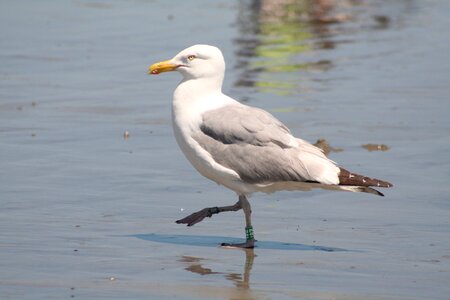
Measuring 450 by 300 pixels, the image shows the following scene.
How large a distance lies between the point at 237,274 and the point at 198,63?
71.9 inches

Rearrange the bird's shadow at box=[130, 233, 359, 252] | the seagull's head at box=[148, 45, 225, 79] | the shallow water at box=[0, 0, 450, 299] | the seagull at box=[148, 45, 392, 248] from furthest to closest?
the seagull's head at box=[148, 45, 225, 79]
the seagull at box=[148, 45, 392, 248]
the bird's shadow at box=[130, 233, 359, 252]
the shallow water at box=[0, 0, 450, 299]

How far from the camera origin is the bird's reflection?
21.4ft

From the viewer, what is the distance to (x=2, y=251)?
23.7 ft

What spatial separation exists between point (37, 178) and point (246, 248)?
7.59 ft

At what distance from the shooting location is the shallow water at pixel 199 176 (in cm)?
691

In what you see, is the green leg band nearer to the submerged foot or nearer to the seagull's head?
the submerged foot

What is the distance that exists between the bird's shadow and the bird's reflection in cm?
21

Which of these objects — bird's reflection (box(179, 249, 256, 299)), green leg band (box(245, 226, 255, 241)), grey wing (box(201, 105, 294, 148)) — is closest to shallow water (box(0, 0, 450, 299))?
bird's reflection (box(179, 249, 256, 299))

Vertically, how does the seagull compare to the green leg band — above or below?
above

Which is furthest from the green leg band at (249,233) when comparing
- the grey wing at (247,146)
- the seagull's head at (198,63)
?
the seagull's head at (198,63)

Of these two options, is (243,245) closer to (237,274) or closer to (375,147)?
(237,274)

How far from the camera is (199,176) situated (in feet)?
32.0

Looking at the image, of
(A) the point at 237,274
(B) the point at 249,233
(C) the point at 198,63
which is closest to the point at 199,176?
(C) the point at 198,63

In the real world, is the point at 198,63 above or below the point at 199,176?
above
